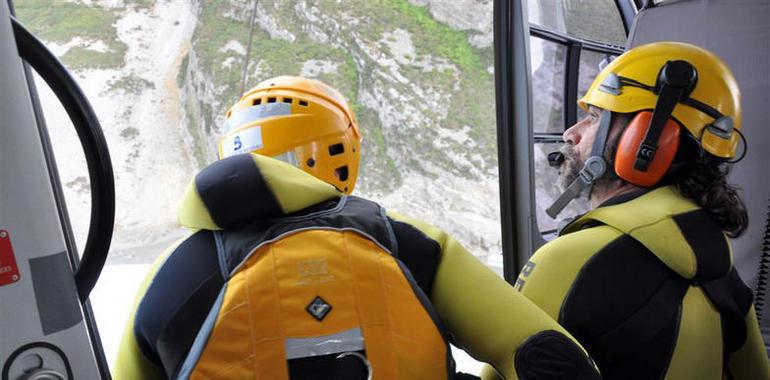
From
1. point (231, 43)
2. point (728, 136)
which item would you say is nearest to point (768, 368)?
point (728, 136)

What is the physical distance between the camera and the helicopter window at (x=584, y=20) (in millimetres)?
3644

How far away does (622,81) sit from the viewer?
165cm

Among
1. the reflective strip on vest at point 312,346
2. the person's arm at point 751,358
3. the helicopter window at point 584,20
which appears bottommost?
the person's arm at point 751,358

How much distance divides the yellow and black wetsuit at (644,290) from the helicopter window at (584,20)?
223 centimetres

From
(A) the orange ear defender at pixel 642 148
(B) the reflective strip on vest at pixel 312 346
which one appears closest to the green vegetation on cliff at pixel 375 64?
(A) the orange ear defender at pixel 642 148

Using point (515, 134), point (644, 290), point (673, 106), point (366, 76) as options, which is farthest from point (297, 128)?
point (366, 76)

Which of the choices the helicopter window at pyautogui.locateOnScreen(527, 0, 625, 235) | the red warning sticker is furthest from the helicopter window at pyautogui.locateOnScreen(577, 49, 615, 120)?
the red warning sticker

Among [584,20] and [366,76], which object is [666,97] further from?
[366,76]

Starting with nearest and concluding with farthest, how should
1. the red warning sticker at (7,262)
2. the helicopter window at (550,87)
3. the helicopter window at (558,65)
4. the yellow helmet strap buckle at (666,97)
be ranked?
the red warning sticker at (7,262)
the yellow helmet strap buckle at (666,97)
the helicopter window at (558,65)
the helicopter window at (550,87)

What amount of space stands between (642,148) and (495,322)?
74cm

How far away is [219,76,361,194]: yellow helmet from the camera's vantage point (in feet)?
4.51

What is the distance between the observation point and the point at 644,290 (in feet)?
4.16

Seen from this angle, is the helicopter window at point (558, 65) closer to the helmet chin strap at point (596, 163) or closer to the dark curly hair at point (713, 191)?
the helmet chin strap at point (596, 163)

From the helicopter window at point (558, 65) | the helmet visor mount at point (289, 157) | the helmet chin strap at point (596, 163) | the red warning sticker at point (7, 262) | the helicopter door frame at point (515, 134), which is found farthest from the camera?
the helicopter window at point (558, 65)
